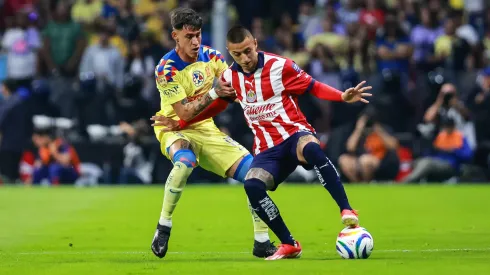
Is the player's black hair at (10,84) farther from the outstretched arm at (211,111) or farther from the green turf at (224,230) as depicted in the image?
the outstretched arm at (211,111)

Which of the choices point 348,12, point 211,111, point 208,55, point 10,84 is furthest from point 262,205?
point 348,12

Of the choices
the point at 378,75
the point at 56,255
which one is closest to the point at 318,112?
the point at 378,75

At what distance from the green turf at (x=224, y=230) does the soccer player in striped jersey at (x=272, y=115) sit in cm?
54

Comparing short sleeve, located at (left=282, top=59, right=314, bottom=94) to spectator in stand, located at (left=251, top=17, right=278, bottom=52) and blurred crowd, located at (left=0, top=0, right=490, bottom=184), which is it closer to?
blurred crowd, located at (left=0, top=0, right=490, bottom=184)

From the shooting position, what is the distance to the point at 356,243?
9.66 meters

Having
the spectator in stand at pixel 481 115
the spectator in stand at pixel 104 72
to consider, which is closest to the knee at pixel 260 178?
the spectator in stand at pixel 481 115

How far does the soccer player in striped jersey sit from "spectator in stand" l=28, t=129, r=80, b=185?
41.1 ft

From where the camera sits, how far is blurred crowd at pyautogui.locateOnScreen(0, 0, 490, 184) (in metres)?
21.4

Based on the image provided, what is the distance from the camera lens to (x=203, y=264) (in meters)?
9.67

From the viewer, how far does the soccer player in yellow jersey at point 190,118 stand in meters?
10.5

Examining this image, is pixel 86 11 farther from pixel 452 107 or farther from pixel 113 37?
pixel 452 107

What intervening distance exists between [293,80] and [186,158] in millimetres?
1271

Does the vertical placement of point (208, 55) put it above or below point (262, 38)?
above

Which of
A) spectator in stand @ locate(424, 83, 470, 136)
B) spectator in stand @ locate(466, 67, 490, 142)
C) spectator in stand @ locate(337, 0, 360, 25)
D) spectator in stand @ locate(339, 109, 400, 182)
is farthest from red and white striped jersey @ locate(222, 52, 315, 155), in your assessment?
spectator in stand @ locate(337, 0, 360, 25)
